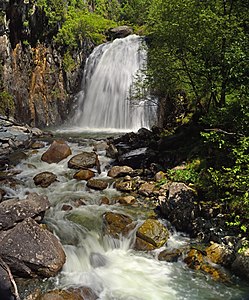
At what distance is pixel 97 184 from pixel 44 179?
206cm

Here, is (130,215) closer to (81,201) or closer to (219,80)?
(81,201)

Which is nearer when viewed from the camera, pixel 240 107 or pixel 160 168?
pixel 240 107

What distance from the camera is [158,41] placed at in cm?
1159

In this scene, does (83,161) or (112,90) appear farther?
(112,90)

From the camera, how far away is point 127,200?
10016mm

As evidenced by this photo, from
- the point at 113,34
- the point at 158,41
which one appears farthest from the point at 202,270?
the point at 113,34

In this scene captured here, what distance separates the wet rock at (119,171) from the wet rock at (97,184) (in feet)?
2.79

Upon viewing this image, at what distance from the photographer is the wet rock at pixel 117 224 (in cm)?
834

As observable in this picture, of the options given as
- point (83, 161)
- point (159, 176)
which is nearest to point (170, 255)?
point (159, 176)

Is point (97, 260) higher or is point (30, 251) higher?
point (30, 251)

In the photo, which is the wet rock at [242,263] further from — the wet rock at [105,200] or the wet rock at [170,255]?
the wet rock at [105,200]

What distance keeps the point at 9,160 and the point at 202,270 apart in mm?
9867

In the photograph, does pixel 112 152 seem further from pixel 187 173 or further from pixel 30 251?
pixel 30 251

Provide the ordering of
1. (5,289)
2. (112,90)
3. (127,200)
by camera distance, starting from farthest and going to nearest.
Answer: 1. (112,90)
2. (127,200)
3. (5,289)
